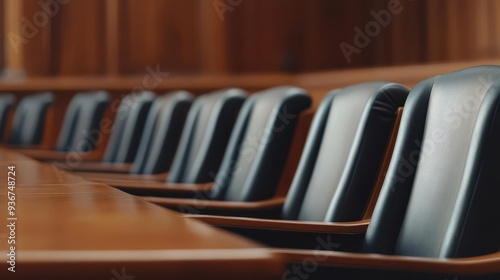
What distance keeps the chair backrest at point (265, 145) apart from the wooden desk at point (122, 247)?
4.02ft

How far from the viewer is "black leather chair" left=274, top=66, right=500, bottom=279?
128 cm

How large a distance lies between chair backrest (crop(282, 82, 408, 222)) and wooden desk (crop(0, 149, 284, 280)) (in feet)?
2.40

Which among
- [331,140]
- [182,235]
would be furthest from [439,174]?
[182,235]

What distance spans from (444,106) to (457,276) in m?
0.42

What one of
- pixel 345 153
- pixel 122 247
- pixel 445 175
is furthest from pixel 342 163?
pixel 122 247

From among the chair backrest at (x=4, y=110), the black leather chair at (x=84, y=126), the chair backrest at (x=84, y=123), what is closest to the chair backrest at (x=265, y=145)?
the black leather chair at (x=84, y=126)

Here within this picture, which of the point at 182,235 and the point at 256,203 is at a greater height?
the point at 182,235

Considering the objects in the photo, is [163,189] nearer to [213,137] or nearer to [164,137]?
[213,137]

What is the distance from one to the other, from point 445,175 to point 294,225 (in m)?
0.31

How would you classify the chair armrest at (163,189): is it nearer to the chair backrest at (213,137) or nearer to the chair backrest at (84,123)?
the chair backrest at (213,137)

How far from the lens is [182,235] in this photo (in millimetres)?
879

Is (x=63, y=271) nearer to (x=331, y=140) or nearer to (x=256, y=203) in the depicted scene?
(x=331, y=140)

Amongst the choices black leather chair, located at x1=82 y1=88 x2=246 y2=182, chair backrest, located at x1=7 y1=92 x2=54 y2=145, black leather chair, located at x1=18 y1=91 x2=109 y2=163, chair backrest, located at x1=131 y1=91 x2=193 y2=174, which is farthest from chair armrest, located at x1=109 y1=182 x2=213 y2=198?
chair backrest, located at x1=7 y1=92 x2=54 y2=145

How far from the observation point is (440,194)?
→ 4.97 ft
